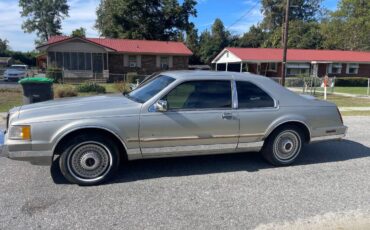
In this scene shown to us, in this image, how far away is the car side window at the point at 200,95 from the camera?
4.77 metres

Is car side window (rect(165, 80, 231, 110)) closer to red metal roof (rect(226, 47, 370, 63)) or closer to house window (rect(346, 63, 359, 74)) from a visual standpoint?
red metal roof (rect(226, 47, 370, 63))

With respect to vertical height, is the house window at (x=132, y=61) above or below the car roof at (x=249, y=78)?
above

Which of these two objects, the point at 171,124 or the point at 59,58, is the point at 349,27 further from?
the point at 171,124

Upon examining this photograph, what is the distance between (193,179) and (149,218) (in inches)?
52.3

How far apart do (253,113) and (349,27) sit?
60801 millimetres

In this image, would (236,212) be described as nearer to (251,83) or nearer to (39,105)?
(251,83)

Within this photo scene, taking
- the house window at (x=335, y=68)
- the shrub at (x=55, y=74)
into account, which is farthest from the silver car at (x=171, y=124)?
the house window at (x=335, y=68)

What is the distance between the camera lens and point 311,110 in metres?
5.52

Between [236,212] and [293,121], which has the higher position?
[293,121]

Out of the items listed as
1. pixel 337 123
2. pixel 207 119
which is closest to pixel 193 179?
pixel 207 119

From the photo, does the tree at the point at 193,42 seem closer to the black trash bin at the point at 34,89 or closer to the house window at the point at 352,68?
the house window at the point at 352,68

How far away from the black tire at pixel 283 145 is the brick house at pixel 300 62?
96.5 feet

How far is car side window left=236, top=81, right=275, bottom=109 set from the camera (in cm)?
515

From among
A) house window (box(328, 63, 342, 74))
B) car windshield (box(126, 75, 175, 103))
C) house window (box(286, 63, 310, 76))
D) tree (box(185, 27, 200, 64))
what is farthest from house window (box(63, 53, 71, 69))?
tree (box(185, 27, 200, 64))
